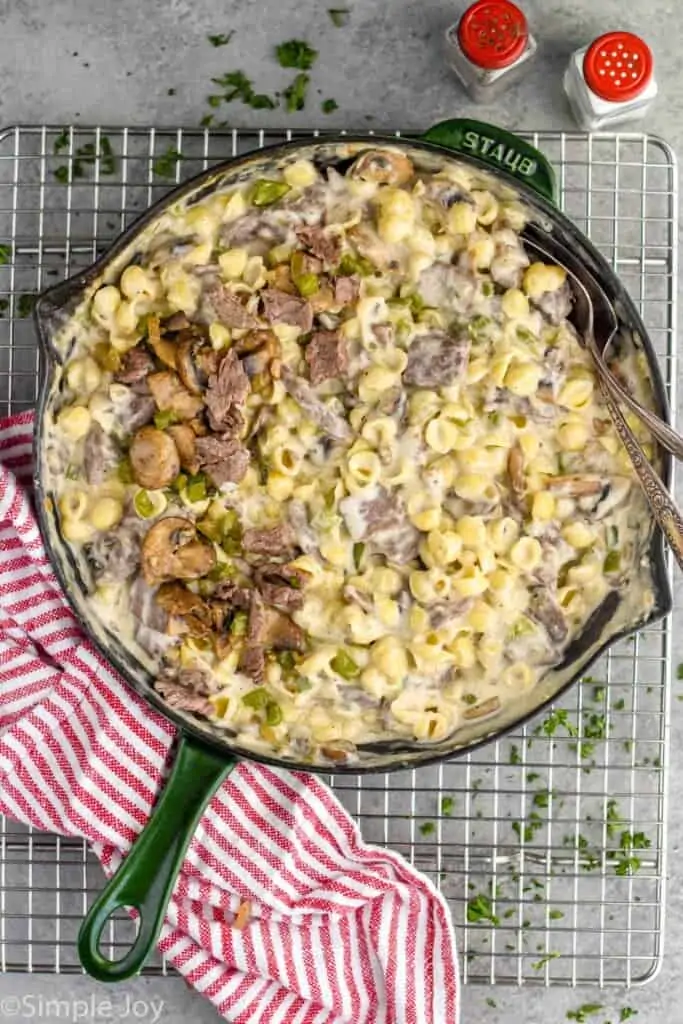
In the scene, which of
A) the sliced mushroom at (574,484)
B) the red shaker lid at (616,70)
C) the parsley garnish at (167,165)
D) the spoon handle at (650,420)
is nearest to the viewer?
the spoon handle at (650,420)

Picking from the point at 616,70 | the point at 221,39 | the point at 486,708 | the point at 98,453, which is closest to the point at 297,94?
the point at 221,39

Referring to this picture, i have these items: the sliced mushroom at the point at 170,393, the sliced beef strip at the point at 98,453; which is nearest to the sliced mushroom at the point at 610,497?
the sliced mushroom at the point at 170,393

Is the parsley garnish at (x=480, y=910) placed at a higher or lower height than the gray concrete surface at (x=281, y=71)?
lower

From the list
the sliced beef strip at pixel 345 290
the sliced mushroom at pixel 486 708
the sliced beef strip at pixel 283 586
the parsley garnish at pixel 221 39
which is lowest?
the sliced mushroom at pixel 486 708

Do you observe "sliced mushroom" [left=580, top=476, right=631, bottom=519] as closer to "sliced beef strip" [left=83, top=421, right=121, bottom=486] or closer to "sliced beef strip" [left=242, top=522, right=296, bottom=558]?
"sliced beef strip" [left=242, top=522, right=296, bottom=558]

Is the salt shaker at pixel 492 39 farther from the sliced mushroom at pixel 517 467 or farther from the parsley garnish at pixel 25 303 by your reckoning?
the parsley garnish at pixel 25 303
